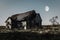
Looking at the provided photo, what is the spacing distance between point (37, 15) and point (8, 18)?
10.5m

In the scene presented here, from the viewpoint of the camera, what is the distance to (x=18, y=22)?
53.8 meters

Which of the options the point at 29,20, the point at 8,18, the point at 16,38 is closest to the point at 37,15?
the point at 29,20

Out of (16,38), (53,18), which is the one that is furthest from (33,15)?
(16,38)

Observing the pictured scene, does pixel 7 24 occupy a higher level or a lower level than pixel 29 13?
lower

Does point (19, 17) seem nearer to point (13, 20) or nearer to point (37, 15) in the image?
point (13, 20)

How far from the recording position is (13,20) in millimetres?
55531

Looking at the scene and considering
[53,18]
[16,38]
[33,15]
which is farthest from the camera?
[53,18]

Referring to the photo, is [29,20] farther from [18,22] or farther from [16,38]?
[16,38]

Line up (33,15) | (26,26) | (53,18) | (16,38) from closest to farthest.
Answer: (16,38) < (26,26) < (33,15) < (53,18)

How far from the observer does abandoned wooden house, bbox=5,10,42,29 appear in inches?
2062

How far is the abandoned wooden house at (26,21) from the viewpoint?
52375 millimetres

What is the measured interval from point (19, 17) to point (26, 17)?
11.7 feet

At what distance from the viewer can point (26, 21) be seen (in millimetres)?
52188

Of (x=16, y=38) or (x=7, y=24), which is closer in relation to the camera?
(x=16, y=38)
